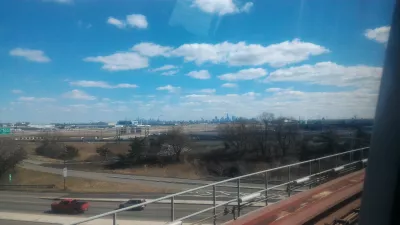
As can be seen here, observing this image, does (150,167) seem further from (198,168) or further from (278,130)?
(278,130)

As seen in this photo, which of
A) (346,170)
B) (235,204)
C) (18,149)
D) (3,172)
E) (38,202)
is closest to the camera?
(235,204)

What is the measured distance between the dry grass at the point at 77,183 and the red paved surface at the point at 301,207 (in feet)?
41.5

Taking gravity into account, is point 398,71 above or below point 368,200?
above

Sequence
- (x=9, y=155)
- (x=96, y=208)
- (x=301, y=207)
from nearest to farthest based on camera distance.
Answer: (x=301, y=207), (x=96, y=208), (x=9, y=155)

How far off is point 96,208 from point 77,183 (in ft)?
26.3

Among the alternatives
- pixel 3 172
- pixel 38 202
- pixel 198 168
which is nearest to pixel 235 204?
pixel 38 202

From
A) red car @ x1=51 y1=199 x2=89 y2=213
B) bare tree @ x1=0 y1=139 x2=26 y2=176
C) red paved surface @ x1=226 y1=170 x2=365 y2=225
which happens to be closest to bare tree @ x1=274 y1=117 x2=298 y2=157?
red car @ x1=51 y1=199 x2=89 y2=213

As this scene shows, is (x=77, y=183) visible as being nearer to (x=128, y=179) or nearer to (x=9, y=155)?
(x=128, y=179)

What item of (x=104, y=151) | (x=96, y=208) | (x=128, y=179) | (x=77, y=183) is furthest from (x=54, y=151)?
(x=96, y=208)

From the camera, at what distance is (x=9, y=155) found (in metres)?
21.1

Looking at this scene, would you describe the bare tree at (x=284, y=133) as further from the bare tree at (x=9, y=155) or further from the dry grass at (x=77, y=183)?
the bare tree at (x=9, y=155)

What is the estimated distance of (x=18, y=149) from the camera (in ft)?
73.5

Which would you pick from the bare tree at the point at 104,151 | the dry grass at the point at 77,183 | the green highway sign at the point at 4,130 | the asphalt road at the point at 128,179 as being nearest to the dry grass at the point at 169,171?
the asphalt road at the point at 128,179

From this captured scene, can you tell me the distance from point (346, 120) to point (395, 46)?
36.6 ft
